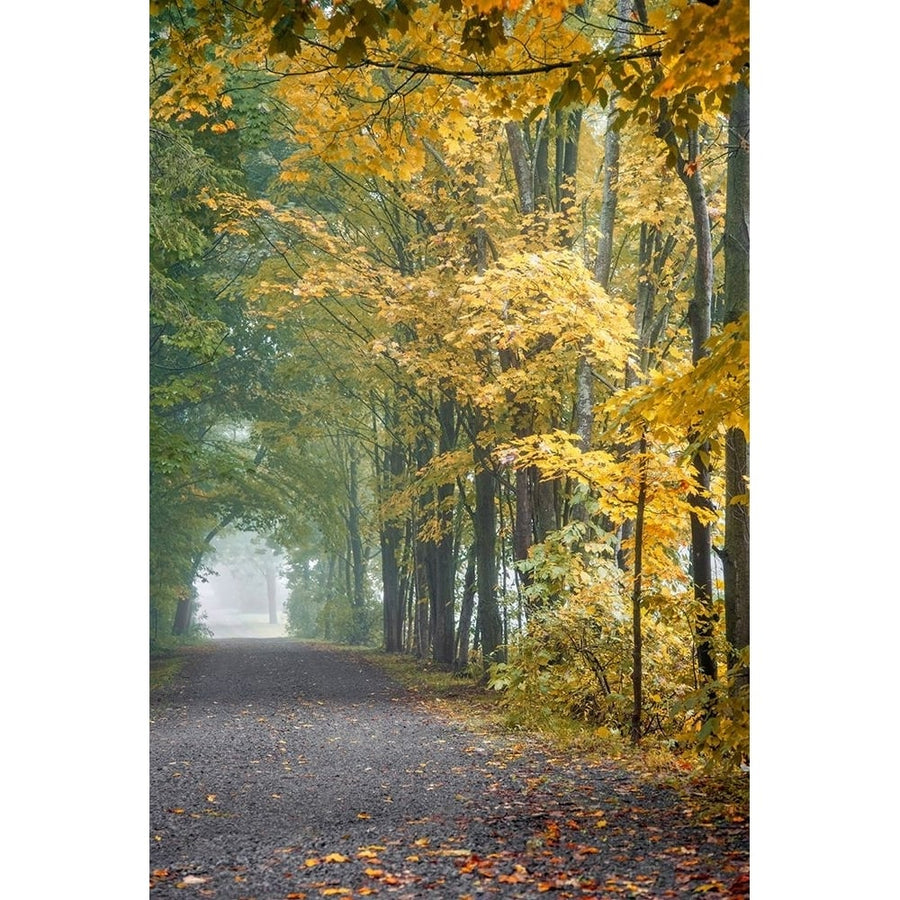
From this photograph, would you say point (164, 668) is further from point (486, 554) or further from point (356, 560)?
point (356, 560)

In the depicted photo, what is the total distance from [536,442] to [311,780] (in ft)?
7.97

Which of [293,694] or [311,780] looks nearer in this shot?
[311,780]

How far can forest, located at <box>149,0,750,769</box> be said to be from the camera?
12.5ft

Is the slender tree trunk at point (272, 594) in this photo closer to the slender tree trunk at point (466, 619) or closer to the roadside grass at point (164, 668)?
the roadside grass at point (164, 668)

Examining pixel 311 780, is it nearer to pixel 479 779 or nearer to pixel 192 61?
pixel 479 779

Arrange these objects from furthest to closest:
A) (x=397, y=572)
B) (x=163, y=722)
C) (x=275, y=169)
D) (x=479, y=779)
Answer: (x=397, y=572), (x=275, y=169), (x=163, y=722), (x=479, y=779)

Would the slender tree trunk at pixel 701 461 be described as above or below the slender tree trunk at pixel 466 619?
above

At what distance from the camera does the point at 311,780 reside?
427 cm

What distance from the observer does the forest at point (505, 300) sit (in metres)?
3.80

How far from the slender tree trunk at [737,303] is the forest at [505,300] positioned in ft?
0.04

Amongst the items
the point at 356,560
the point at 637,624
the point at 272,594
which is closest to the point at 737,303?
the point at 637,624

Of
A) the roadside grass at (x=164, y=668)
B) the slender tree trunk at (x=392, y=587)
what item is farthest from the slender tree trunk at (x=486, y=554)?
the slender tree trunk at (x=392, y=587)
